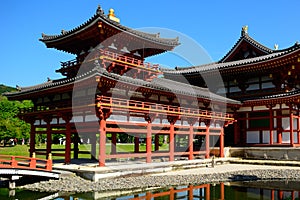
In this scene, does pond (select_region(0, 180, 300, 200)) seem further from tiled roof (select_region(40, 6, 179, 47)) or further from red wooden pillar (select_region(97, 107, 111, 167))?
tiled roof (select_region(40, 6, 179, 47))

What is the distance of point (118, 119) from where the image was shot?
21.6m

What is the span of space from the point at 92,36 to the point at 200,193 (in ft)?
46.3

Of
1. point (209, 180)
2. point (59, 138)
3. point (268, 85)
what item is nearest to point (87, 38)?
point (209, 180)

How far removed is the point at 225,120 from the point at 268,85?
589 centimetres

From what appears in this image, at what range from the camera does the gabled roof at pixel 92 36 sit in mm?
22642

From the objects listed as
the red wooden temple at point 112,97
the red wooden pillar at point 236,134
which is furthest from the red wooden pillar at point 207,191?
the red wooden pillar at point 236,134

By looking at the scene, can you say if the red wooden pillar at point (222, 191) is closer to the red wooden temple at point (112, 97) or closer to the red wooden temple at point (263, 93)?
the red wooden temple at point (112, 97)

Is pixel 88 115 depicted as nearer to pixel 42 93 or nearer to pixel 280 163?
pixel 42 93

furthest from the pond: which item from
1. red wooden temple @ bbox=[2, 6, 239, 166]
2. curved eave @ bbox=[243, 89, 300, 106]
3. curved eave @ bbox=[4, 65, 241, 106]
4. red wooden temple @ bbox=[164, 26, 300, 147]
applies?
red wooden temple @ bbox=[164, 26, 300, 147]

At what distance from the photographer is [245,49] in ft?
118

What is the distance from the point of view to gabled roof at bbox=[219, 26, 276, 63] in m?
34.6

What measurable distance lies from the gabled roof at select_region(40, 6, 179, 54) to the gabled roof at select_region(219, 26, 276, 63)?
984 centimetres

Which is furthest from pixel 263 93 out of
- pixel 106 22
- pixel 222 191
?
pixel 106 22

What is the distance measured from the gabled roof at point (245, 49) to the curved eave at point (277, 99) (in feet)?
23.4
